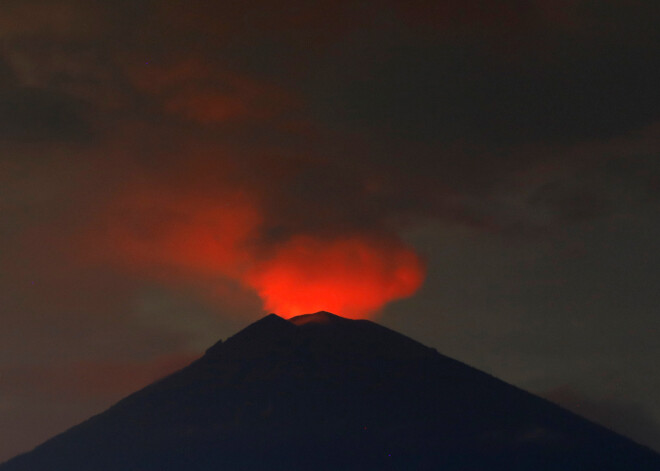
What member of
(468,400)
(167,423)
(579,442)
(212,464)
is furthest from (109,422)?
(579,442)

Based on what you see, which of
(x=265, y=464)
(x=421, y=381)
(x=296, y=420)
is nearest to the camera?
(x=265, y=464)

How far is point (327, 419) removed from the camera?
313ft

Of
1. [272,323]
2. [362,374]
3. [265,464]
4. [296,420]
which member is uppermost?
[272,323]

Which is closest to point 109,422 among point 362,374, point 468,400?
point 362,374

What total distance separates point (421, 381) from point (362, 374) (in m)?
5.73

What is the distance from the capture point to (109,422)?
331 ft

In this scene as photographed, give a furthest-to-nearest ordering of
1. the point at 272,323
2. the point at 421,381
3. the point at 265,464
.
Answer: the point at 272,323, the point at 421,381, the point at 265,464

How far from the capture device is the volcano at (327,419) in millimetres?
89750

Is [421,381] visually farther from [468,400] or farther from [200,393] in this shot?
[200,393]

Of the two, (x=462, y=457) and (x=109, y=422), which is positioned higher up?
(x=109, y=422)

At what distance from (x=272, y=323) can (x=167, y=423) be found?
16.7 meters

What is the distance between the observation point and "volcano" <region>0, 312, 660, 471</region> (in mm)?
89750

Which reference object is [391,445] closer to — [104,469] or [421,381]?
[421,381]

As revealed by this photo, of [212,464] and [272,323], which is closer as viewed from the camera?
[212,464]
